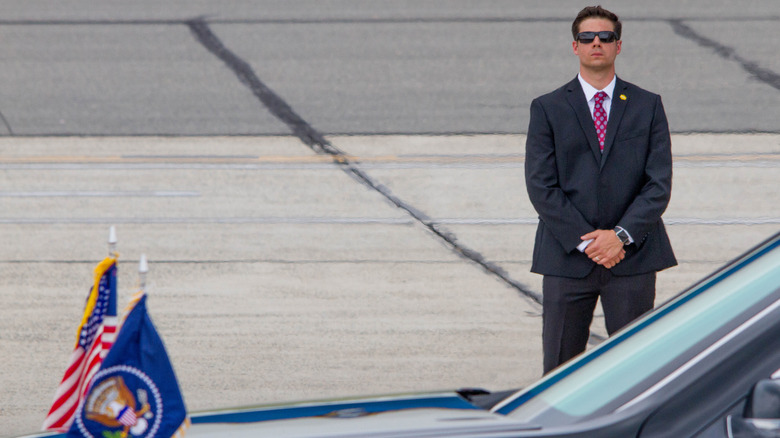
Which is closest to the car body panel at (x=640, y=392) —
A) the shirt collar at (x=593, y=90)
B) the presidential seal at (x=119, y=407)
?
the presidential seal at (x=119, y=407)

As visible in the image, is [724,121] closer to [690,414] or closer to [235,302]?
[235,302]

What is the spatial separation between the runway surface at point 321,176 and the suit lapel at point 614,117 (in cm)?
192

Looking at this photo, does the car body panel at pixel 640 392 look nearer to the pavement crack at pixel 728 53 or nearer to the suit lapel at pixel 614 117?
the suit lapel at pixel 614 117

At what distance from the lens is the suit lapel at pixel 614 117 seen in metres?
4.56

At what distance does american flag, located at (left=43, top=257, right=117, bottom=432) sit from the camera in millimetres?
3244

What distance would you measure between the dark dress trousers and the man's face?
0.37 feet

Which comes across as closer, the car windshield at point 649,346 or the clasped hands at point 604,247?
the car windshield at point 649,346

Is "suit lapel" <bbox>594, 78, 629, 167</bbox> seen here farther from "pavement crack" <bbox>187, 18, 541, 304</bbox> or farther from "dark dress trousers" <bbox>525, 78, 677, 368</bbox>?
"pavement crack" <bbox>187, 18, 541, 304</bbox>

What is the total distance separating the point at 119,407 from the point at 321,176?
7829 millimetres

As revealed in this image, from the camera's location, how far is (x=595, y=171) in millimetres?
4578

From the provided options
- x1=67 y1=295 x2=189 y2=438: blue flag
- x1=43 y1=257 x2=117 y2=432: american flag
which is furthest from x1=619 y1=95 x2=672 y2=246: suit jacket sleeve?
x1=67 y1=295 x2=189 y2=438: blue flag

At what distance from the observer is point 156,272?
26.2 ft

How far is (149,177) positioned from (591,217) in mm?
6645

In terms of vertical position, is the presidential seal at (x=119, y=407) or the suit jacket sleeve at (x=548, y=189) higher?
the suit jacket sleeve at (x=548, y=189)
